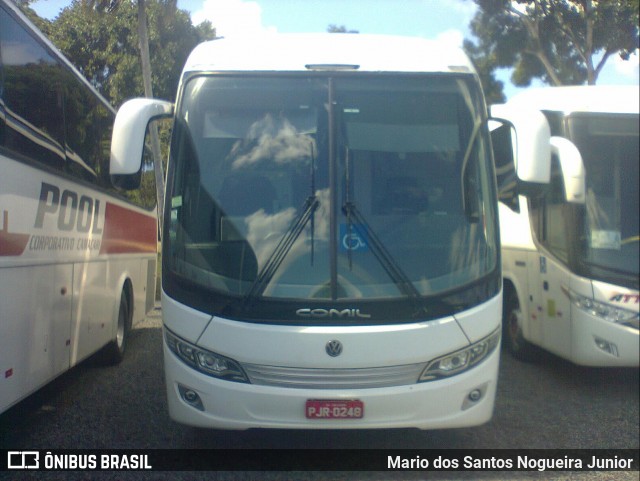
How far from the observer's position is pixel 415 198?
5246mm

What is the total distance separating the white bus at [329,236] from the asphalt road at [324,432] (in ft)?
2.30

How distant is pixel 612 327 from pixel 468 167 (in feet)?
9.00

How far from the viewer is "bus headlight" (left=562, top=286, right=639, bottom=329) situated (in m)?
6.95

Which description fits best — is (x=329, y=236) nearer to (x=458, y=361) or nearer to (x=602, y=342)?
(x=458, y=361)

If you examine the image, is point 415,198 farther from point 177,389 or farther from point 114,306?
point 114,306

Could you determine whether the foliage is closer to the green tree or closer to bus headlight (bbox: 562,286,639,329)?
bus headlight (bbox: 562,286,639,329)

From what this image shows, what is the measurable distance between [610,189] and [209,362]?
15.3ft

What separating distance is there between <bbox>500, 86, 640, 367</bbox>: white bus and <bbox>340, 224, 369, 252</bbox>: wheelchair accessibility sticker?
83.2 inches

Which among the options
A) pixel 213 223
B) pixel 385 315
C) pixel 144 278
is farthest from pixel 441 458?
pixel 144 278

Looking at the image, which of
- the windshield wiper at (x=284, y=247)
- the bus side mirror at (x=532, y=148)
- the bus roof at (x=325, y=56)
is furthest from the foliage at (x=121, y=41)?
the bus side mirror at (x=532, y=148)

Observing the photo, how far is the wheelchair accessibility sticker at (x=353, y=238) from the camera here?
5008 mm

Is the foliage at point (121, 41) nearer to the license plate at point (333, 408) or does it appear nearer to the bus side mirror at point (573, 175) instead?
the license plate at point (333, 408)

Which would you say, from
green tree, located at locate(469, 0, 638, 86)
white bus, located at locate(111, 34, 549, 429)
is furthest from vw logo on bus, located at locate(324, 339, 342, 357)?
green tree, located at locate(469, 0, 638, 86)

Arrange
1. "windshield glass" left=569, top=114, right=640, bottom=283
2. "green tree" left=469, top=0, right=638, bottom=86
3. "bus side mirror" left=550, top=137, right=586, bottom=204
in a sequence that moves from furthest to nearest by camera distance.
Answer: "green tree" left=469, top=0, right=638, bottom=86
"windshield glass" left=569, top=114, right=640, bottom=283
"bus side mirror" left=550, top=137, right=586, bottom=204
